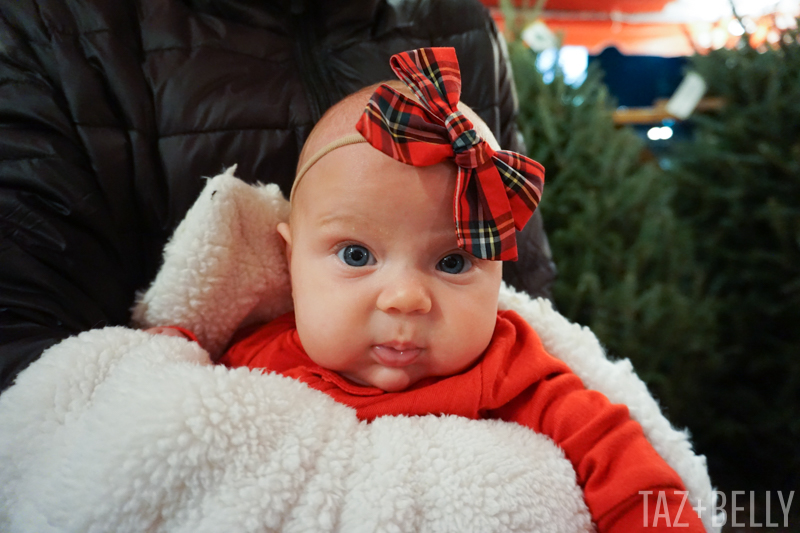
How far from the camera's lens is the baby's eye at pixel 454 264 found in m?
0.80

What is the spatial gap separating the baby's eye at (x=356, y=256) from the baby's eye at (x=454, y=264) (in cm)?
11

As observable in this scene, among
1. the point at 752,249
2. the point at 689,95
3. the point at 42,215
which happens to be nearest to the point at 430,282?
the point at 42,215

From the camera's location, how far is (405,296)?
2.41ft

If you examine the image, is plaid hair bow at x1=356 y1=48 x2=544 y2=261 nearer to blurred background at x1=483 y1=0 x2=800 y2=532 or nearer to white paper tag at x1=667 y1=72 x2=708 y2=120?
blurred background at x1=483 y1=0 x2=800 y2=532

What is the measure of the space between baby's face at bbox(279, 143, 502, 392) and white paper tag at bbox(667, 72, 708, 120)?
2.32 meters

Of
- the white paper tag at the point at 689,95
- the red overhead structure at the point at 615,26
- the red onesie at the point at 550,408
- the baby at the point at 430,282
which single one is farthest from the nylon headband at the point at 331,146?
the red overhead structure at the point at 615,26

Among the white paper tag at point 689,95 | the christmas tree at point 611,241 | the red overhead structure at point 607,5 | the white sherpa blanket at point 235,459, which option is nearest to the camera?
the white sherpa blanket at point 235,459

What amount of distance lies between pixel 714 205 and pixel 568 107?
0.93m

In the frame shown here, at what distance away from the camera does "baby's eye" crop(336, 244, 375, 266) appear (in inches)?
31.4

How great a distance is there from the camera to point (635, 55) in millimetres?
4242

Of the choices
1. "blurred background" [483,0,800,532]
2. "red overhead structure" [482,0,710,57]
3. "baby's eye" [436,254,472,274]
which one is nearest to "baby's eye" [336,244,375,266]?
"baby's eye" [436,254,472,274]

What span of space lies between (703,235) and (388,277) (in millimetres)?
2244

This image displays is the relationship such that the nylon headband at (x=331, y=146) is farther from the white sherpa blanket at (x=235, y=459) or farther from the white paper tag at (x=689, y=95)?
the white paper tag at (x=689, y=95)

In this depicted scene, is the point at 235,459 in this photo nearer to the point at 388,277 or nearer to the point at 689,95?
the point at 388,277
